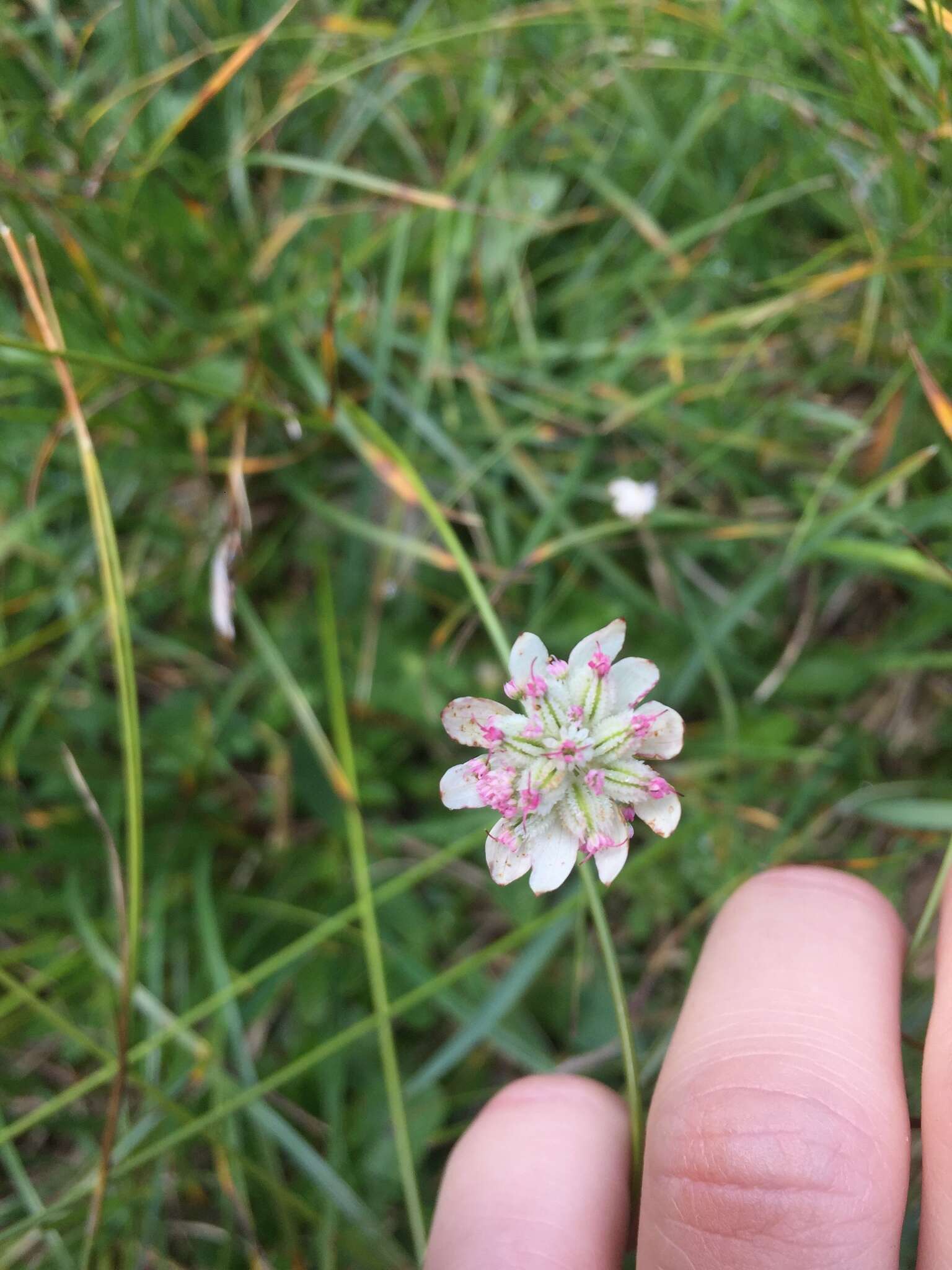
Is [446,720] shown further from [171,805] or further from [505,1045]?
[171,805]

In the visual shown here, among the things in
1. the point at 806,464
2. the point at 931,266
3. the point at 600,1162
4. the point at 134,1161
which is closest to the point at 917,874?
the point at 806,464

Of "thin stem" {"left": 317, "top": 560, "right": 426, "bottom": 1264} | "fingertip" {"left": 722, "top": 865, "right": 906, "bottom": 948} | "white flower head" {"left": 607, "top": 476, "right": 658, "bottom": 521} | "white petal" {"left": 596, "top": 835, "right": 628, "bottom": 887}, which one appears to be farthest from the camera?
"white flower head" {"left": 607, "top": 476, "right": 658, "bottom": 521}

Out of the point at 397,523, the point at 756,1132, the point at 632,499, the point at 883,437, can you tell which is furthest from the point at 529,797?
the point at 883,437

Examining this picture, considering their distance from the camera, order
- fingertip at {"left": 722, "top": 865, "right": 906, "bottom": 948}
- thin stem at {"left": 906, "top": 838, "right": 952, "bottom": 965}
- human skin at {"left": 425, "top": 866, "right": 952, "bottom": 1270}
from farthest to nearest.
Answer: fingertip at {"left": 722, "top": 865, "right": 906, "bottom": 948}
thin stem at {"left": 906, "top": 838, "right": 952, "bottom": 965}
human skin at {"left": 425, "top": 866, "right": 952, "bottom": 1270}

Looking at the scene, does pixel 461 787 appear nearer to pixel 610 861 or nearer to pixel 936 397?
pixel 610 861

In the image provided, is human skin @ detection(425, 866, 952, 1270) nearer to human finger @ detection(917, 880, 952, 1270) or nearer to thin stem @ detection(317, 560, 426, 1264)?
human finger @ detection(917, 880, 952, 1270)

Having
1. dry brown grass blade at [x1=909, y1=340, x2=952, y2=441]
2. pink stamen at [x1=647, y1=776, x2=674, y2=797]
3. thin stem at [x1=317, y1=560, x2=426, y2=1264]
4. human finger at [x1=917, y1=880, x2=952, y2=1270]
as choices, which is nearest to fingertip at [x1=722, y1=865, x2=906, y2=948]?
human finger at [x1=917, y1=880, x2=952, y2=1270]

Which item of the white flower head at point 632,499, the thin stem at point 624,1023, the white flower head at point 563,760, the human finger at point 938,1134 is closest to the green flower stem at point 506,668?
the thin stem at point 624,1023

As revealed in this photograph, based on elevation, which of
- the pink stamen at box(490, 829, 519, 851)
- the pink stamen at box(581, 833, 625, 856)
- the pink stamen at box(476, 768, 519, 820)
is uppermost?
the pink stamen at box(476, 768, 519, 820)
